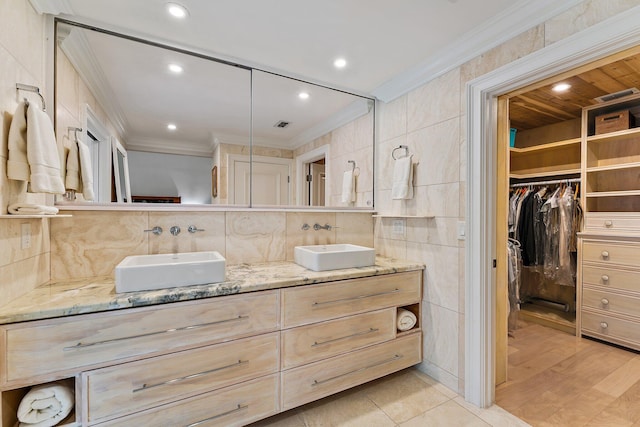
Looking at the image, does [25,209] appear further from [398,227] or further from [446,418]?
[446,418]

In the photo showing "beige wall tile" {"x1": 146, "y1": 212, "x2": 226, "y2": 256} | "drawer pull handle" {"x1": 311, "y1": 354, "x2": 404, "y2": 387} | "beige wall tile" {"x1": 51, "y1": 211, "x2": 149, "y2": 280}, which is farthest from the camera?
"beige wall tile" {"x1": 146, "y1": 212, "x2": 226, "y2": 256}

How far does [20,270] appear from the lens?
1.29m

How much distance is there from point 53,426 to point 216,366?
64 centimetres

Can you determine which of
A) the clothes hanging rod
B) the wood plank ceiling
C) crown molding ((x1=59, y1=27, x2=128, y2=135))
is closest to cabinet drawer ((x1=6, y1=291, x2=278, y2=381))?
crown molding ((x1=59, y1=27, x2=128, y2=135))

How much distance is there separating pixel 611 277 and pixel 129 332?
12.2 ft

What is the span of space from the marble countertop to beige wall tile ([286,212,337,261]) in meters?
0.32

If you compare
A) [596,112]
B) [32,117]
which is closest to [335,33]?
[32,117]

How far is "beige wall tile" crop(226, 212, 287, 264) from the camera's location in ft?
6.76

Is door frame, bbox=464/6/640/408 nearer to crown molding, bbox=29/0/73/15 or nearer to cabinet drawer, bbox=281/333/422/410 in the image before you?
cabinet drawer, bbox=281/333/422/410

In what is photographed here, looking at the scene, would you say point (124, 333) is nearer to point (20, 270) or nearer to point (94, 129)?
point (20, 270)

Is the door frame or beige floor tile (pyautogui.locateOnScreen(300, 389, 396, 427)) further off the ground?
the door frame

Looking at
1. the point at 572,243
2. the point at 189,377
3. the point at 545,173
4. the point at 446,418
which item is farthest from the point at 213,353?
the point at 545,173

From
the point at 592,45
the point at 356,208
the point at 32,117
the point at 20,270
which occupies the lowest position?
the point at 20,270

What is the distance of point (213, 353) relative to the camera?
145 cm
